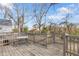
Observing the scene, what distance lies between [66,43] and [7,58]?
951 mm

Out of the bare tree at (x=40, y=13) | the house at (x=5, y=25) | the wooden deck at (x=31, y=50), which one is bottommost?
the wooden deck at (x=31, y=50)

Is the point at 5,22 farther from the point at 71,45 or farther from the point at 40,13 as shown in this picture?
the point at 71,45

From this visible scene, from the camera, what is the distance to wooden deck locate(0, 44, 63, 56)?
109 inches

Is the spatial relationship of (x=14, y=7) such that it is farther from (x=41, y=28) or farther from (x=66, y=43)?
(x=66, y=43)

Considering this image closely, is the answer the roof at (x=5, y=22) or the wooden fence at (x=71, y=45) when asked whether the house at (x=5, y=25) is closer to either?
the roof at (x=5, y=22)

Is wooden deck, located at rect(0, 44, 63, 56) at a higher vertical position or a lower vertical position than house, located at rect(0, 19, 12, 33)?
lower

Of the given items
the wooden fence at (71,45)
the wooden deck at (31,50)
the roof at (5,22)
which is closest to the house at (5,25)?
the roof at (5,22)

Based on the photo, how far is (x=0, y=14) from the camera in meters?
2.76

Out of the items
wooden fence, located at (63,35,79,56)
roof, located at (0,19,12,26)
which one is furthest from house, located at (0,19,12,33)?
wooden fence, located at (63,35,79,56)

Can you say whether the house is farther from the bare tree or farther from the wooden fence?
the wooden fence

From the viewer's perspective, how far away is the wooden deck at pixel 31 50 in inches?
109

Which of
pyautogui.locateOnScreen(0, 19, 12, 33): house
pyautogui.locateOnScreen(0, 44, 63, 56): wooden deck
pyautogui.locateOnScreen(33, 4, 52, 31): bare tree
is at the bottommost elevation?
pyautogui.locateOnScreen(0, 44, 63, 56): wooden deck

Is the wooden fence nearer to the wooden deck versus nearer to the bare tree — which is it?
the wooden deck

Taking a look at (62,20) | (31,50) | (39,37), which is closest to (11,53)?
(31,50)
